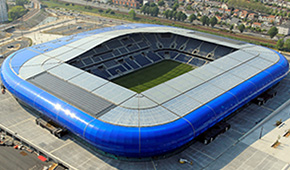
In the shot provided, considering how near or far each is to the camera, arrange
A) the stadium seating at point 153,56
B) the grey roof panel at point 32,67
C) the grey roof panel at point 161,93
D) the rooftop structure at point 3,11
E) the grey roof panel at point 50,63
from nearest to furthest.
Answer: the grey roof panel at point 161,93 → the grey roof panel at point 32,67 → the grey roof panel at point 50,63 → the stadium seating at point 153,56 → the rooftop structure at point 3,11

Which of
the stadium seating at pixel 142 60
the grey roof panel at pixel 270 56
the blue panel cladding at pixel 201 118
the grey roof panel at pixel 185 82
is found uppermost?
the grey roof panel at pixel 270 56

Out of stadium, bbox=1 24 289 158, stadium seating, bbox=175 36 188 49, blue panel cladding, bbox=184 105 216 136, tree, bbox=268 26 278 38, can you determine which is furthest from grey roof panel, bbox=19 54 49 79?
tree, bbox=268 26 278 38

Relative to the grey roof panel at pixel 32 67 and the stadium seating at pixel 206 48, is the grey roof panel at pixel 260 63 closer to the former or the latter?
the stadium seating at pixel 206 48

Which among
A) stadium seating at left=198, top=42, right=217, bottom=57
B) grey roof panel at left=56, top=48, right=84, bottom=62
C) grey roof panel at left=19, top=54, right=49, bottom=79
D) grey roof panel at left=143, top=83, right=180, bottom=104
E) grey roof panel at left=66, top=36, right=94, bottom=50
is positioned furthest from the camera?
stadium seating at left=198, top=42, right=217, bottom=57

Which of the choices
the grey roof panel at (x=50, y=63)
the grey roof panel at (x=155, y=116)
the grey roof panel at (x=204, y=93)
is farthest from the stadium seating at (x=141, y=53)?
the grey roof panel at (x=155, y=116)

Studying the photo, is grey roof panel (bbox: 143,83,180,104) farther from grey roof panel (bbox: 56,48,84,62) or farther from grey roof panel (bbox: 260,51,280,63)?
grey roof panel (bbox: 260,51,280,63)

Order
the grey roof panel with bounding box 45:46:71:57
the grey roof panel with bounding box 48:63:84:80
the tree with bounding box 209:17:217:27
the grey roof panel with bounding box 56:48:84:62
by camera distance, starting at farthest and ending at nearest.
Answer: the tree with bounding box 209:17:217:27
the grey roof panel with bounding box 45:46:71:57
the grey roof panel with bounding box 56:48:84:62
the grey roof panel with bounding box 48:63:84:80

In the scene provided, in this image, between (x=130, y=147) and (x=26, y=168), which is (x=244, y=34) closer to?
(x=130, y=147)
